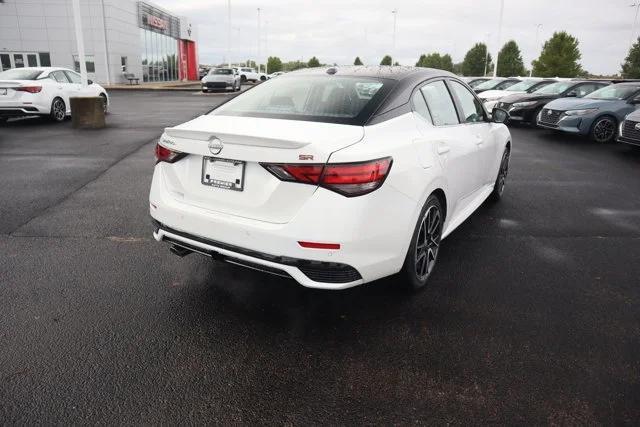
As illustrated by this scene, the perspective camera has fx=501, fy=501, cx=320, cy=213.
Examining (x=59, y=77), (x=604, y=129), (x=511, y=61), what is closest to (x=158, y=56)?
(x=59, y=77)

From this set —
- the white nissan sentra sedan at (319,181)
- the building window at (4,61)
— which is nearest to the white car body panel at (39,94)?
the white nissan sentra sedan at (319,181)

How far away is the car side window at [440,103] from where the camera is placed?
3.78m

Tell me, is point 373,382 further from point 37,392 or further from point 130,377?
point 37,392

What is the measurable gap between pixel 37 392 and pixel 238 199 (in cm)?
141

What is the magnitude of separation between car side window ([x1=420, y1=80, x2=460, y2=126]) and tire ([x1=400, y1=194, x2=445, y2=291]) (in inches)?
26.5

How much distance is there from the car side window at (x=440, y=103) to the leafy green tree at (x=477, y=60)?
84.5 meters

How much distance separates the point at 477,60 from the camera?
83938mm

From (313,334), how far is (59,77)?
45.5ft

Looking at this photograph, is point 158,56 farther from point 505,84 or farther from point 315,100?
point 315,100

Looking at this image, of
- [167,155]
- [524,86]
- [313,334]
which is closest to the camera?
[313,334]

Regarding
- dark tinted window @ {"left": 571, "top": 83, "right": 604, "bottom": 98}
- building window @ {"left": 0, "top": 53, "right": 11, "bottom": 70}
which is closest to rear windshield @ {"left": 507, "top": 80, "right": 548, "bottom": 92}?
dark tinted window @ {"left": 571, "top": 83, "right": 604, "bottom": 98}

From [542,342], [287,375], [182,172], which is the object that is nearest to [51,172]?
[182,172]

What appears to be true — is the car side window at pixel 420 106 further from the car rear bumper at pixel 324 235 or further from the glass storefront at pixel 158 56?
the glass storefront at pixel 158 56

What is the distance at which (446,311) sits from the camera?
11.2 ft
